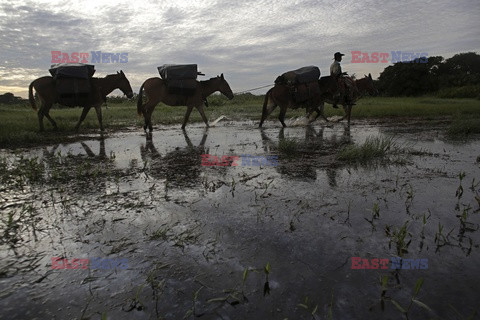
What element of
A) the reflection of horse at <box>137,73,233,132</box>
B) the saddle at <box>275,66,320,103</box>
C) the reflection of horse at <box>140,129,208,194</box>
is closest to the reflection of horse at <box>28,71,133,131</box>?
the reflection of horse at <box>137,73,233,132</box>

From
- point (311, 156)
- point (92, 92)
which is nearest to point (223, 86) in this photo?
point (92, 92)

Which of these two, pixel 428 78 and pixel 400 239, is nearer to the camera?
pixel 400 239

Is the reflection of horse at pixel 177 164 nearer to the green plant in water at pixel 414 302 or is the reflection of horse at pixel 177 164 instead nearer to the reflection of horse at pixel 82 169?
the reflection of horse at pixel 82 169

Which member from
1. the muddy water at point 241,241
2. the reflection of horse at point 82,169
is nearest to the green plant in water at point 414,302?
the muddy water at point 241,241

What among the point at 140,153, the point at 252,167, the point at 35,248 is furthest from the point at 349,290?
the point at 140,153

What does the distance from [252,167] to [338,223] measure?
248 centimetres

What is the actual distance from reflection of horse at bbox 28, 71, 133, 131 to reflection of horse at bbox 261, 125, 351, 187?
19.1ft

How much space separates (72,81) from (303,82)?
7.92 metres

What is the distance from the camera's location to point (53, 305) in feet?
6.22

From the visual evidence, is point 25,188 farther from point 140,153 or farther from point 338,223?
point 338,223

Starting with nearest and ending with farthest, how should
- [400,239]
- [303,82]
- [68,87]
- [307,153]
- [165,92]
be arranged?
1. [400,239]
2. [307,153]
3. [68,87]
4. [165,92]
5. [303,82]

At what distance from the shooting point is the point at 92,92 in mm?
10008

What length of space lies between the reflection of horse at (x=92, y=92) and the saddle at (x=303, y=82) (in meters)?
6.02

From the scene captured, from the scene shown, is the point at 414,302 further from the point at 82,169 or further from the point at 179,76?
the point at 179,76
